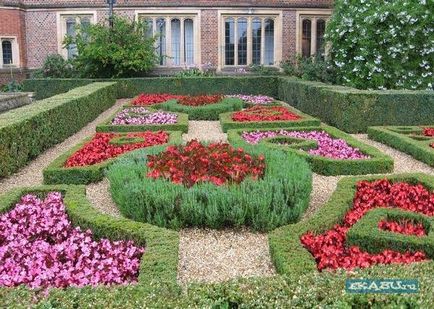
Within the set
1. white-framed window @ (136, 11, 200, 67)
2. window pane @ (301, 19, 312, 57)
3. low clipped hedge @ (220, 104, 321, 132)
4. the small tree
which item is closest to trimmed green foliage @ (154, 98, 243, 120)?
A: low clipped hedge @ (220, 104, 321, 132)

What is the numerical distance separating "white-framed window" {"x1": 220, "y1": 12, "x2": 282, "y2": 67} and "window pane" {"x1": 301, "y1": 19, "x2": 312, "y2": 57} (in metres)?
1.24

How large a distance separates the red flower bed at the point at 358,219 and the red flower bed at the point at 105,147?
13.8ft

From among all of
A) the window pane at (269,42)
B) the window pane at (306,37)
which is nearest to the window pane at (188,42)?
the window pane at (269,42)

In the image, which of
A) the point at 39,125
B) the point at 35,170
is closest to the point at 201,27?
the point at 39,125

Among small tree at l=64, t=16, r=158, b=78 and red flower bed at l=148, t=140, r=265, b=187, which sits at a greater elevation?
small tree at l=64, t=16, r=158, b=78

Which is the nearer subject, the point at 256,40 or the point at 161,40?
the point at 161,40

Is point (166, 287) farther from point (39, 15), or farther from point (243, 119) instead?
point (39, 15)

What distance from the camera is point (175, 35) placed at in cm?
2356

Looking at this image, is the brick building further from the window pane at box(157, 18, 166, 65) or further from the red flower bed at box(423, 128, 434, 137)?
the red flower bed at box(423, 128, 434, 137)

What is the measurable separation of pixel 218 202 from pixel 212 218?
0.60 feet

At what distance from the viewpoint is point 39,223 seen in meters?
5.35

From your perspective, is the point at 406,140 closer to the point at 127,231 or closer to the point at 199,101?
the point at 127,231

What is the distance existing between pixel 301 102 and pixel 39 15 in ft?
44.3

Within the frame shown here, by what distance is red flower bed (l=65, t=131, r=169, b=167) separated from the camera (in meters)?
8.23
